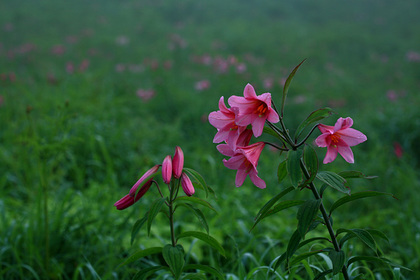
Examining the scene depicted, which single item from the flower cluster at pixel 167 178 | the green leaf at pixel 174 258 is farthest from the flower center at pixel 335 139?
the green leaf at pixel 174 258

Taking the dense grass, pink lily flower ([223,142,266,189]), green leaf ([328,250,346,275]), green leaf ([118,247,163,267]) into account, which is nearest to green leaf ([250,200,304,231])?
pink lily flower ([223,142,266,189])

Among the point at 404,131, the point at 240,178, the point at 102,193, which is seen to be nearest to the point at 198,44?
the point at 404,131

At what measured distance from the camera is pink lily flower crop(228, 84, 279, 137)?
0.94 m

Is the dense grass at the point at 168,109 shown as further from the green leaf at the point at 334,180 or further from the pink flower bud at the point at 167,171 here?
the pink flower bud at the point at 167,171

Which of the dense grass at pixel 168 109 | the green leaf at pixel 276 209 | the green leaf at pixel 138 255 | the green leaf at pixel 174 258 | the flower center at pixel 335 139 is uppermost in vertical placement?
the flower center at pixel 335 139

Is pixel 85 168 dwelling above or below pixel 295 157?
below

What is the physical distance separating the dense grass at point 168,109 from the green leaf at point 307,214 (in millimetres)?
479

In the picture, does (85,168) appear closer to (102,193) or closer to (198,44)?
(102,193)

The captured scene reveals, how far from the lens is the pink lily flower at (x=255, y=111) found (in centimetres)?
94

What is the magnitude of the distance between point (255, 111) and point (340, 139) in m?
0.26

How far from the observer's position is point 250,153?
99 cm

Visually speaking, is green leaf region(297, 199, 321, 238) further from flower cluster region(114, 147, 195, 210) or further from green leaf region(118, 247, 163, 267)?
green leaf region(118, 247, 163, 267)

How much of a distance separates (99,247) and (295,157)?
4.49 feet

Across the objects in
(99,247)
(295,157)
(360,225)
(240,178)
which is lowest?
(360,225)
